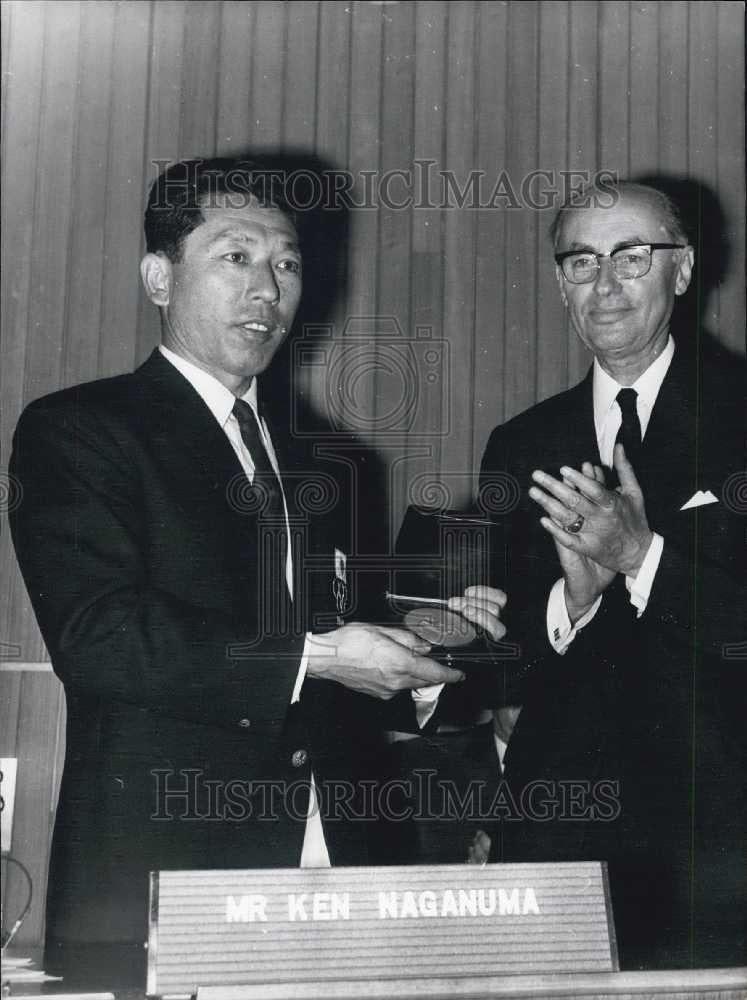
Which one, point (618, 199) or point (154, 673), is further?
point (618, 199)

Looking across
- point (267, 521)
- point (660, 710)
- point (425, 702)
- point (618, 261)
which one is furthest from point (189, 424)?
point (660, 710)

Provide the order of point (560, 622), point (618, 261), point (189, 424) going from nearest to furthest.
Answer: point (189, 424) < point (560, 622) < point (618, 261)

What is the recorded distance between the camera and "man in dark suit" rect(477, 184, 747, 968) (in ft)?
6.85

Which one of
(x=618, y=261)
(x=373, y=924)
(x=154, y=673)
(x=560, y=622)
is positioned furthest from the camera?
(x=618, y=261)

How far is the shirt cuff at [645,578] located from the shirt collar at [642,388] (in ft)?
1.13

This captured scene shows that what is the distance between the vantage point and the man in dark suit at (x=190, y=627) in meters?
1.93

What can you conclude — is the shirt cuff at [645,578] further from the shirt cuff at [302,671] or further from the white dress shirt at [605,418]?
the shirt cuff at [302,671]

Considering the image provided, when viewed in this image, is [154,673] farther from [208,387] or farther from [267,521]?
[208,387]

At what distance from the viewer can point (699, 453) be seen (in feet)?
7.60

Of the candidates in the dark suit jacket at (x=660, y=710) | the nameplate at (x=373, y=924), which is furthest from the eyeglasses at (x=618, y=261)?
the nameplate at (x=373, y=924)

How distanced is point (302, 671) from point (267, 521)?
0.34 m

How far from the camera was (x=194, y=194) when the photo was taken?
2.30 meters

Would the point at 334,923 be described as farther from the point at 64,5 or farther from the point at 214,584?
the point at 64,5

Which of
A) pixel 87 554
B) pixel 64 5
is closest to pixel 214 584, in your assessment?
pixel 87 554
